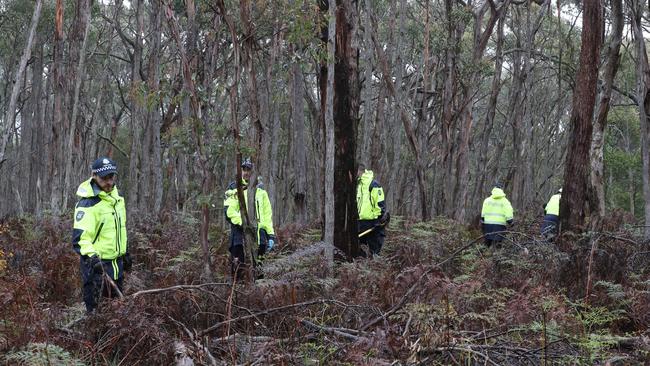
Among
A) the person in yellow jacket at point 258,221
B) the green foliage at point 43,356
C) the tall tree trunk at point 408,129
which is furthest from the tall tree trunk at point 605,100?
the green foliage at point 43,356

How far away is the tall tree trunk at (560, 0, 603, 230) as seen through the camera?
11.4m

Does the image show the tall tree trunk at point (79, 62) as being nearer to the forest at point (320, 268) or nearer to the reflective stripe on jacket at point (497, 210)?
the forest at point (320, 268)

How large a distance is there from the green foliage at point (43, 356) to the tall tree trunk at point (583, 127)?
854 centimetres

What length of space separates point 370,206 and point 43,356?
660 centimetres

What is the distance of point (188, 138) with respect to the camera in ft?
27.0

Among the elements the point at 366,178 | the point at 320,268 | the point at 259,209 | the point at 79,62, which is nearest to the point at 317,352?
the point at 320,268

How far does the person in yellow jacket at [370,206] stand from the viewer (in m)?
10.7

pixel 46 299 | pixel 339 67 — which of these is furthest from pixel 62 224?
pixel 339 67

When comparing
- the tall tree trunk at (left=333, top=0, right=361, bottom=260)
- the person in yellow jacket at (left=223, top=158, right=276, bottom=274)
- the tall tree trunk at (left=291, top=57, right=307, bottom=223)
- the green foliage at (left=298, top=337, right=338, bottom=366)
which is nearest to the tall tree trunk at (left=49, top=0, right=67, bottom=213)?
the tall tree trunk at (left=291, top=57, right=307, bottom=223)

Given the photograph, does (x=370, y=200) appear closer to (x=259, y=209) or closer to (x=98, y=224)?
(x=259, y=209)

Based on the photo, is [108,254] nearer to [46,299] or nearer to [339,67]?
[46,299]

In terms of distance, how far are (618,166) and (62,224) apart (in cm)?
2961

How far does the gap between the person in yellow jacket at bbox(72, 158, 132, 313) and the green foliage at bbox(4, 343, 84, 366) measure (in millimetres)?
1189

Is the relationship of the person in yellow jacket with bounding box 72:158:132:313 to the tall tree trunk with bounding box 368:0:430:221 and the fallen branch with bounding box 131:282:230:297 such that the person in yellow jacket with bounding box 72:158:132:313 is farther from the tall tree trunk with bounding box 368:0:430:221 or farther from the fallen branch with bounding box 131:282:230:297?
the tall tree trunk with bounding box 368:0:430:221
